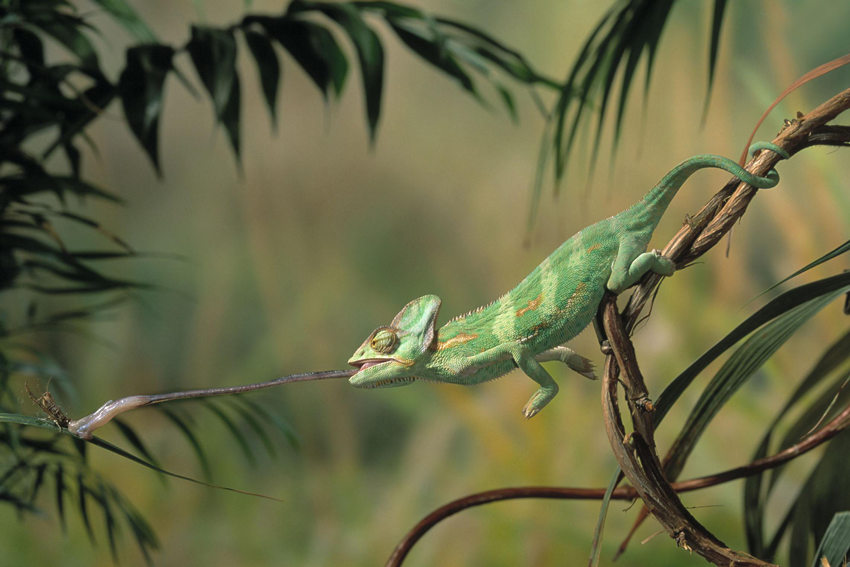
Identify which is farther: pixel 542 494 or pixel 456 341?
pixel 542 494

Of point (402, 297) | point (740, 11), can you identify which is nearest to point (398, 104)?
point (402, 297)

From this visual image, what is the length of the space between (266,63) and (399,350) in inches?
33.5

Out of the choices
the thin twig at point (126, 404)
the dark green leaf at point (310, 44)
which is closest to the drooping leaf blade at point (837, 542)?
the thin twig at point (126, 404)

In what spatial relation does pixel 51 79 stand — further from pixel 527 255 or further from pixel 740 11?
pixel 740 11

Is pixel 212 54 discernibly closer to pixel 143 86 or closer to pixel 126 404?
pixel 143 86

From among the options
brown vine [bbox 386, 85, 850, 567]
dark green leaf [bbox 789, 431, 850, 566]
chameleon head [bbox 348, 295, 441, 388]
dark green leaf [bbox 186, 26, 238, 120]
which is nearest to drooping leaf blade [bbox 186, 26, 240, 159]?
dark green leaf [bbox 186, 26, 238, 120]

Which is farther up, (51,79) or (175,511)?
(51,79)

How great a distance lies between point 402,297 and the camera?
2.25 m

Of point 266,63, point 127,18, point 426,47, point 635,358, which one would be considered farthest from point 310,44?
point 635,358

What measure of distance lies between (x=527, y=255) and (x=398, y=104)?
656 mm

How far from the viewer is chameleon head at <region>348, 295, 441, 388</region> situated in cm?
56

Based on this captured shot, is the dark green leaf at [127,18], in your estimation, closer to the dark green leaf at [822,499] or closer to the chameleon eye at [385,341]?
the chameleon eye at [385,341]

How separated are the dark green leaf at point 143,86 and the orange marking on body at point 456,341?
2.74 feet

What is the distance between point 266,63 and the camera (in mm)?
1250
